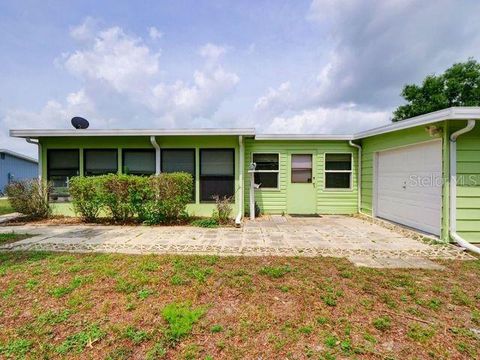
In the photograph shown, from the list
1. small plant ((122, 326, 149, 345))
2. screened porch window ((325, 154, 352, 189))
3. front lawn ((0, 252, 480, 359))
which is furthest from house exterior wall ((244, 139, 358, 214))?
small plant ((122, 326, 149, 345))

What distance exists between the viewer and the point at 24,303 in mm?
2574

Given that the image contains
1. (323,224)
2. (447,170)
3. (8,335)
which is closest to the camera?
(8,335)

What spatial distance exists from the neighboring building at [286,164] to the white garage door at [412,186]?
0.02 metres

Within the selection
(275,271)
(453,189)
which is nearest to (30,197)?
(275,271)

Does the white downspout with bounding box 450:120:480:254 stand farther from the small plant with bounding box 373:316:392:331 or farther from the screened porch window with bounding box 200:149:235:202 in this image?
the screened porch window with bounding box 200:149:235:202

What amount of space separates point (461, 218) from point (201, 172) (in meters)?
6.35

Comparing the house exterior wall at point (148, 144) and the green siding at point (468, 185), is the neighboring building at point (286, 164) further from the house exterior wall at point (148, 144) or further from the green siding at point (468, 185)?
the green siding at point (468, 185)

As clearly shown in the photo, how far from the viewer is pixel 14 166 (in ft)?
66.7

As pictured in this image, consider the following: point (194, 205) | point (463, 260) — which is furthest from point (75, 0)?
point (463, 260)

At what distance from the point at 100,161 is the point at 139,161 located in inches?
48.9

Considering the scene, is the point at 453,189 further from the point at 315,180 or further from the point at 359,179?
the point at 315,180

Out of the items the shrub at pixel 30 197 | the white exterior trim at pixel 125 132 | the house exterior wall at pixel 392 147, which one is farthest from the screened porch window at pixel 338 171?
the shrub at pixel 30 197

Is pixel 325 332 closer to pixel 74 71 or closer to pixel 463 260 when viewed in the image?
pixel 463 260

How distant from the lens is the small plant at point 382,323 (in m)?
2.20
